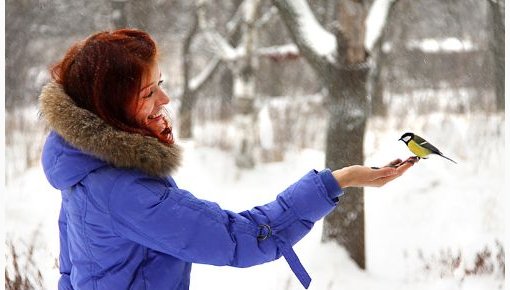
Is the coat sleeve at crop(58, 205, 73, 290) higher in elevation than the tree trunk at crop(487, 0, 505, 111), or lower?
lower

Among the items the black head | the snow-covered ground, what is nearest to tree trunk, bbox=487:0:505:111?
the snow-covered ground

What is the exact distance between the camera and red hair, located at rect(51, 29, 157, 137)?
1.33 m

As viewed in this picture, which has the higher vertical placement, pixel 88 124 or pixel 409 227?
pixel 88 124

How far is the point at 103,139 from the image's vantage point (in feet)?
4.35

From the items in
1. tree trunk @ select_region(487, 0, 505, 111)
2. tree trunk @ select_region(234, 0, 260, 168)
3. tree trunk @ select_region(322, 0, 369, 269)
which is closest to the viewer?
tree trunk @ select_region(322, 0, 369, 269)

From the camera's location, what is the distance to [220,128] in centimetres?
1158

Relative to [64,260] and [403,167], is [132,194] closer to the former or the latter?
[64,260]

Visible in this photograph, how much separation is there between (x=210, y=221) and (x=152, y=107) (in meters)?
0.34

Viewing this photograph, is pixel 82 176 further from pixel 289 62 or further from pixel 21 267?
pixel 289 62

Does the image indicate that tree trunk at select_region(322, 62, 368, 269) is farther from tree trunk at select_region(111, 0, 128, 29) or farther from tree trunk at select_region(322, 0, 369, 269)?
tree trunk at select_region(111, 0, 128, 29)

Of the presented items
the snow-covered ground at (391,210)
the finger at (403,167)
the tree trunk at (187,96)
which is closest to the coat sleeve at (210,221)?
the finger at (403,167)

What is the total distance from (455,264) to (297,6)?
2.37m

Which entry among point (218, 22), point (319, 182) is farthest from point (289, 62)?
point (319, 182)

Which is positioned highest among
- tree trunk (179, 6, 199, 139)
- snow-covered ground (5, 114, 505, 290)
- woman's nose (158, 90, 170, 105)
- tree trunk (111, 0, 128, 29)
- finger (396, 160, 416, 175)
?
tree trunk (111, 0, 128, 29)
